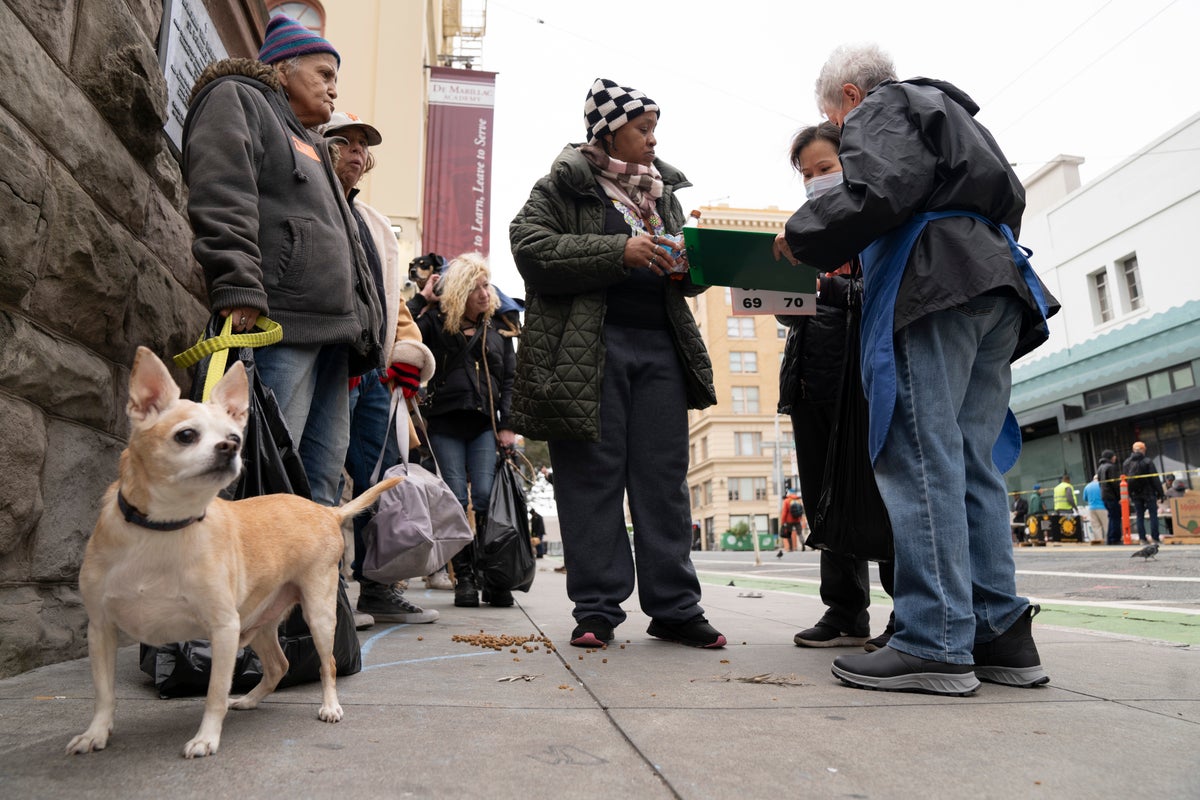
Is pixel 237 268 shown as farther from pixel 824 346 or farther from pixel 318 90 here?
pixel 824 346

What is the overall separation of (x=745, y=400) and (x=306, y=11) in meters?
49.9

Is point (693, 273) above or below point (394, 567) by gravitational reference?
above

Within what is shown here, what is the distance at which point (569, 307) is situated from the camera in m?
3.60

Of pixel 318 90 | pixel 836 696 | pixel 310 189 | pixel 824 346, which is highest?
pixel 318 90

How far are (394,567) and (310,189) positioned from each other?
5.51 feet

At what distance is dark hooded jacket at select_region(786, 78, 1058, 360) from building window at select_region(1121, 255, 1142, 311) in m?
27.2

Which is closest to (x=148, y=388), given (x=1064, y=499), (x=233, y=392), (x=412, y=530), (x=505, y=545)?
(x=233, y=392)

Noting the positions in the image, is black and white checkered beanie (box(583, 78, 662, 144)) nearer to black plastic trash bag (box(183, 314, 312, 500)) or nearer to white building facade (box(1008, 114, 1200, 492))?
black plastic trash bag (box(183, 314, 312, 500))

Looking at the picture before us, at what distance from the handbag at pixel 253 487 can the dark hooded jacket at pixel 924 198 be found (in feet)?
5.83

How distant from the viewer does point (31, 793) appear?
1417 mm

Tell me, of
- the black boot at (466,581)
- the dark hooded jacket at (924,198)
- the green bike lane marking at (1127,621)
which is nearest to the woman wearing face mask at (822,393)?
the dark hooded jacket at (924,198)

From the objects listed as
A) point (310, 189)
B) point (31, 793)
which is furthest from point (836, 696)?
point (310, 189)

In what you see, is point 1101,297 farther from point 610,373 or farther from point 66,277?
point 66,277

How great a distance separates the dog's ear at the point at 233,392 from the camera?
2028 millimetres
